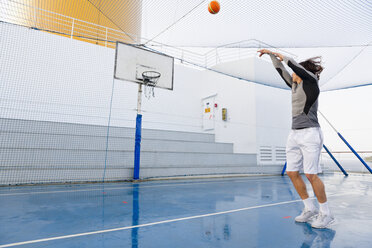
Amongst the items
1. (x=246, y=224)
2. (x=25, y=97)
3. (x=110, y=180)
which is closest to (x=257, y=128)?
(x=110, y=180)

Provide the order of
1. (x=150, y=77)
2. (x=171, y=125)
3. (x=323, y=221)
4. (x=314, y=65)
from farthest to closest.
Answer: (x=171, y=125) < (x=150, y=77) < (x=314, y=65) < (x=323, y=221)

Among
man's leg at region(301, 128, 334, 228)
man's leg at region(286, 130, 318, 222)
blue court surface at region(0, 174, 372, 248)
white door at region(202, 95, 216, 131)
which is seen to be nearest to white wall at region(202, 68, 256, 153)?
white door at region(202, 95, 216, 131)

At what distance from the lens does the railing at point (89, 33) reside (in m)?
5.00

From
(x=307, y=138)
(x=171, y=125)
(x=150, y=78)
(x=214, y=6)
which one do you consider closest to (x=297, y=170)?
(x=307, y=138)

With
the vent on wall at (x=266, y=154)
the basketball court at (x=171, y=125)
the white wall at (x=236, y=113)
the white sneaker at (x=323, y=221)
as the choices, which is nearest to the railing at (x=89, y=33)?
the basketball court at (x=171, y=125)

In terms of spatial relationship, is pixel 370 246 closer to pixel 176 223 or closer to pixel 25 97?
pixel 176 223

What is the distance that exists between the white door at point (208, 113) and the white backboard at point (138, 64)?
319 centimetres

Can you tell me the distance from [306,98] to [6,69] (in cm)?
695

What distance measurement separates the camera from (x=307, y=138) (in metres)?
1.66

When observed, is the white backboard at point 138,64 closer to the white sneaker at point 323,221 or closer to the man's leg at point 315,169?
the man's leg at point 315,169

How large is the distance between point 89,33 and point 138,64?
418cm

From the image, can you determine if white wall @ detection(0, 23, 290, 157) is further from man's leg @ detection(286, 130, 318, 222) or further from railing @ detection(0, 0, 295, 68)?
man's leg @ detection(286, 130, 318, 222)

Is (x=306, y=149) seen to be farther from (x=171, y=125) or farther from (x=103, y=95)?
(x=171, y=125)

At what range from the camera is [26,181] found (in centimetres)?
377
